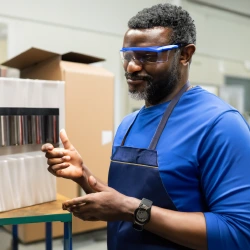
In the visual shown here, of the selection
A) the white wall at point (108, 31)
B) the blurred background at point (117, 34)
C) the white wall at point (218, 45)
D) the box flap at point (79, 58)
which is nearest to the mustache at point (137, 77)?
the box flap at point (79, 58)

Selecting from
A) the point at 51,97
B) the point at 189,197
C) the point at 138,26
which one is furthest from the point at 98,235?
the point at 138,26

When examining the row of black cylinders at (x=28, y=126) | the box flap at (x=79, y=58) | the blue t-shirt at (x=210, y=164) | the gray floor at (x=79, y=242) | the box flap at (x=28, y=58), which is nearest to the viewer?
the blue t-shirt at (x=210, y=164)

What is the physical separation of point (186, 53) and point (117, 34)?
2.09m

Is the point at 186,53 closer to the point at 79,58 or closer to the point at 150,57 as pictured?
the point at 150,57

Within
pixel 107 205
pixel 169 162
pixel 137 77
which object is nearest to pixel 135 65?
pixel 137 77

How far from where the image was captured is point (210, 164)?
887 mm

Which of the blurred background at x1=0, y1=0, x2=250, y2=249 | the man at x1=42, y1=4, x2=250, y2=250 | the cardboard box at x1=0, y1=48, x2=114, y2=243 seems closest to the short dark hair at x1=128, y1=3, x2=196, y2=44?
the man at x1=42, y1=4, x2=250, y2=250

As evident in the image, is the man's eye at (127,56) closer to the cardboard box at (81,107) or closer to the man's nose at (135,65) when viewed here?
the man's nose at (135,65)

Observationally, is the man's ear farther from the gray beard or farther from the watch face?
the watch face

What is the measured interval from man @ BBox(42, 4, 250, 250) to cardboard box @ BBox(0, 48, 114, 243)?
114cm

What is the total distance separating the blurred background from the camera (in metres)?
2.54

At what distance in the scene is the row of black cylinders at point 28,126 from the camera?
1.17 m

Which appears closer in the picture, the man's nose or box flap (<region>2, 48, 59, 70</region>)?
the man's nose

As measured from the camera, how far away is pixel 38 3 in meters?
2.59
